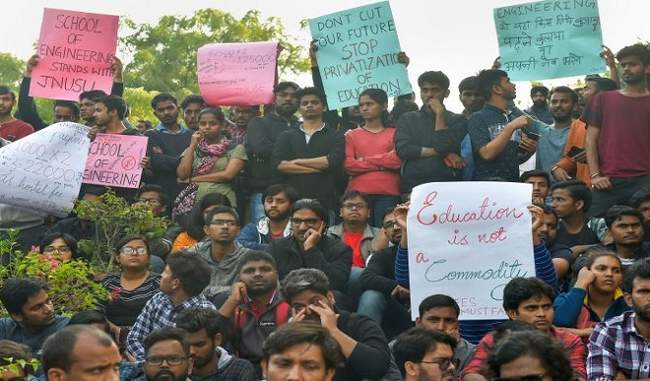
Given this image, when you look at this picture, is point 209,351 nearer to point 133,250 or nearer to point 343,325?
point 343,325

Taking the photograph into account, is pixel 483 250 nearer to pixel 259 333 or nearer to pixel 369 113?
pixel 259 333

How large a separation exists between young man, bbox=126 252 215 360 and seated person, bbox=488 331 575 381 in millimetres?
4811

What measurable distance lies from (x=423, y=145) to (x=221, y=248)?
2.37 meters

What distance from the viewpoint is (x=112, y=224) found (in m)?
14.2

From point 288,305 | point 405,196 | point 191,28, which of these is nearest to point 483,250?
point 288,305

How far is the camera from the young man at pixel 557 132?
15398mm

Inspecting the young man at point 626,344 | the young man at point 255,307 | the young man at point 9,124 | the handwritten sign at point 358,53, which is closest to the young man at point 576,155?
the handwritten sign at point 358,53

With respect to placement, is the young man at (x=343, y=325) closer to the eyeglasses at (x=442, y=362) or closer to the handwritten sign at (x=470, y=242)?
the eyeglasses at (x=442, y=362)

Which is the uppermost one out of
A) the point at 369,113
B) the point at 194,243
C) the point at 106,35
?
the point at 106,35

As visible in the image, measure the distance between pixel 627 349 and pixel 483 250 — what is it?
76.4 inches

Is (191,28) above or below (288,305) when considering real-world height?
above

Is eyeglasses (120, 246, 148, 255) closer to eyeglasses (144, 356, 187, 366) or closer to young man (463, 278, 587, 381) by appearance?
eyeglasses (144, 356, 187, 366)

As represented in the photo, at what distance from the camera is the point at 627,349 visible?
9.80m

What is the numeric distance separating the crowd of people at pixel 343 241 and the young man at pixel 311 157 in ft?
0.07
